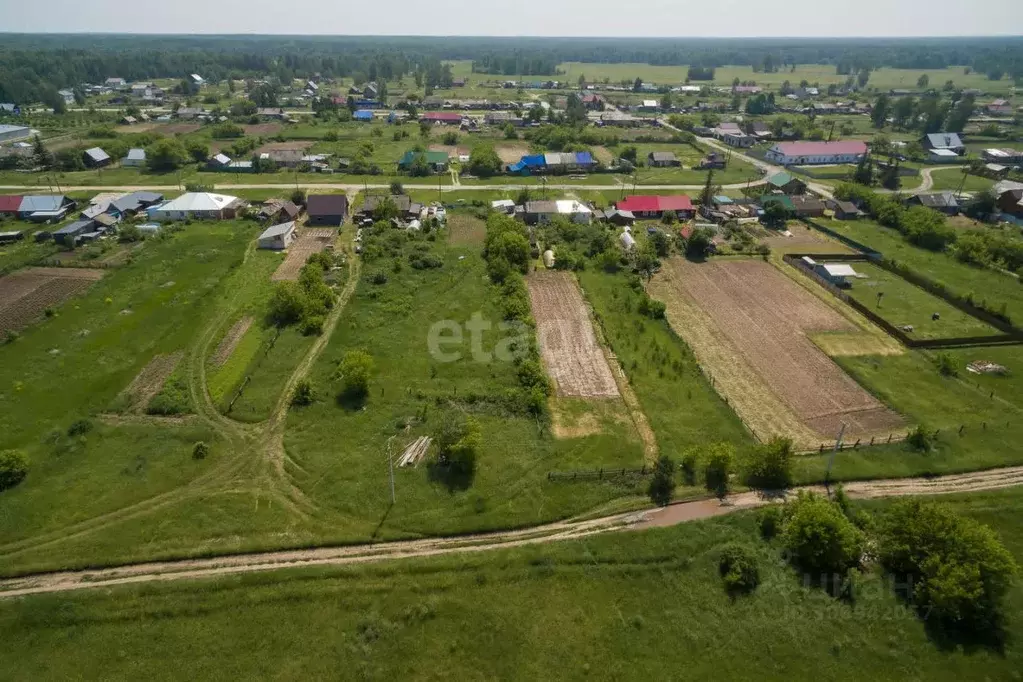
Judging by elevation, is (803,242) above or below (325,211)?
below

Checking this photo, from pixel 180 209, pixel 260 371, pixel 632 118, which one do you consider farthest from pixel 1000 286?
pixel 632 118

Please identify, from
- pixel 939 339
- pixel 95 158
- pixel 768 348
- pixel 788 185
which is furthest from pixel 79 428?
pixel 788 185

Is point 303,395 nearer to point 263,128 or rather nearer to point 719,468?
point 719,468

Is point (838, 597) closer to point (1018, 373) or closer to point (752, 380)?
point (752, 380)

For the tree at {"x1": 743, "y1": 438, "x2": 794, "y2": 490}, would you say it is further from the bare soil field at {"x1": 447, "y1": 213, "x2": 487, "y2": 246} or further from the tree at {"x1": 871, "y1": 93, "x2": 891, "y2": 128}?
the tree at {"x1": 871, "y1": 93, "x2": 891, "y2": 128}

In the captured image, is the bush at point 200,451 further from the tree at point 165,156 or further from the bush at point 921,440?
the tree at point 165,156

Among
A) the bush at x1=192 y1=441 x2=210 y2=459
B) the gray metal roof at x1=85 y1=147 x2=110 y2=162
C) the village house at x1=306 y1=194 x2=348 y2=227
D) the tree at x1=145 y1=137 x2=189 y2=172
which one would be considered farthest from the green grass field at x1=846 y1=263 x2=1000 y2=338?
the gray metal roof at x1=85 y1=147 x2=110 y2=162
